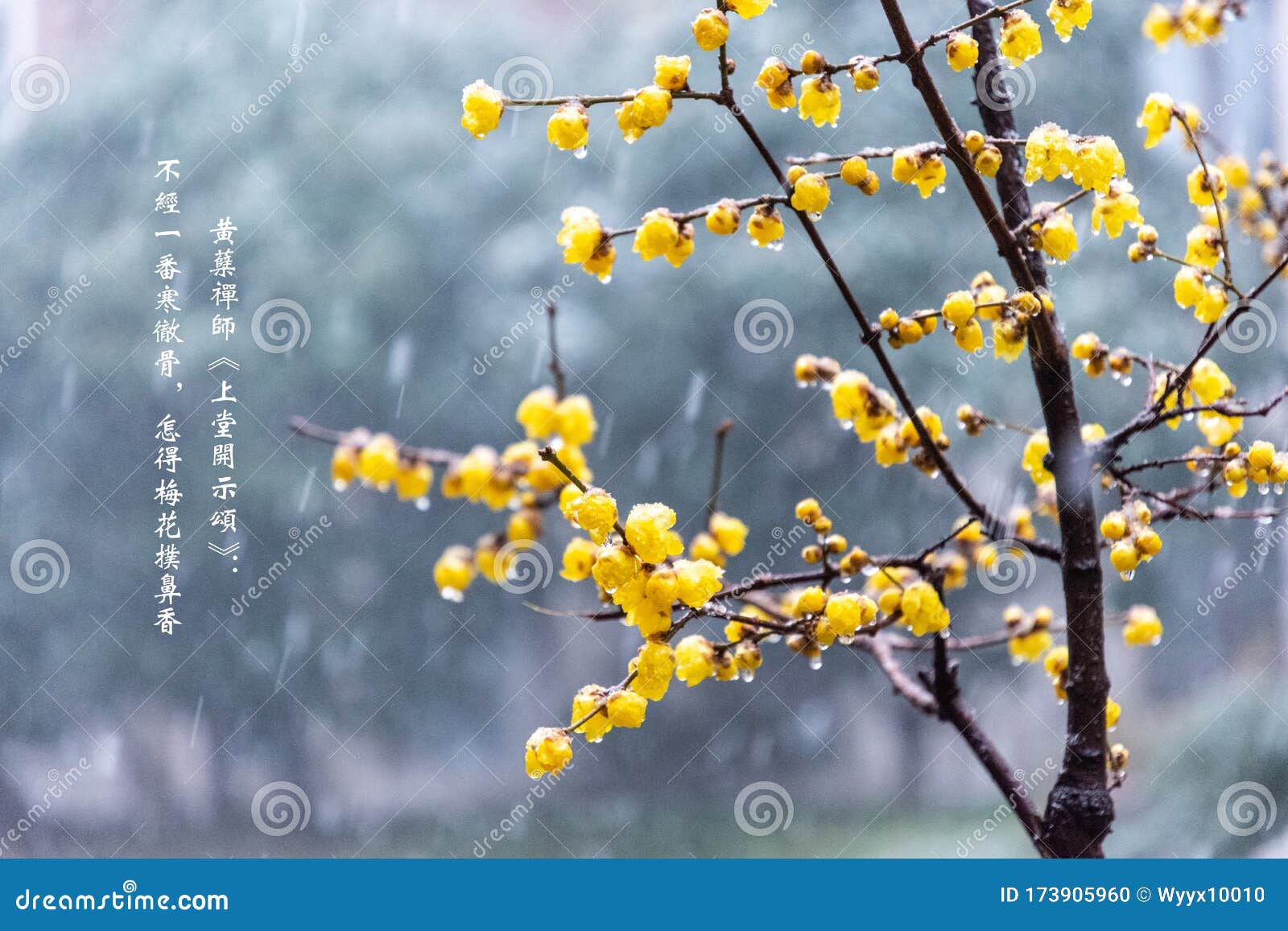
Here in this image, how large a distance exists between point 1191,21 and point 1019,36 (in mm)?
604

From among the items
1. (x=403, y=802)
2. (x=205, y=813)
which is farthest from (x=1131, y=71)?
(x=205, y=813)

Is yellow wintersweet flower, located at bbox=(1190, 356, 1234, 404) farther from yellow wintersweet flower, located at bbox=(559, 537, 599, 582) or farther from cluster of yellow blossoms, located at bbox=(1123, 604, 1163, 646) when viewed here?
yellow wintersweet flower, located at bbox=(559, 537, 599, 582)

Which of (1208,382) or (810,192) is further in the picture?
(1208,382)

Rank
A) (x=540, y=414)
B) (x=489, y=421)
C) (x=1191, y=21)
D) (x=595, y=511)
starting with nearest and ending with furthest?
(x=595, y=511)
(x=540, y=414)
(x=1191, y=21)
(x=489, y=421)

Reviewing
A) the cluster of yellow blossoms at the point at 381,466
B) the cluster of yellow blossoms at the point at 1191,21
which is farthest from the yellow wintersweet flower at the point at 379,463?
the cluster of yellow blossoms at the point at 1191,21

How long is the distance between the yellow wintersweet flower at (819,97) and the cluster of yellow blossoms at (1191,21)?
2.14 ft

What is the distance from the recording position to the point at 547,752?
510mm

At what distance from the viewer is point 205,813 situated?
1.16 meters

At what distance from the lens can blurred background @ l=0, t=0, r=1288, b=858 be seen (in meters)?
1.13

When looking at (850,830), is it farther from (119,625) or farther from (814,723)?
(119,625)

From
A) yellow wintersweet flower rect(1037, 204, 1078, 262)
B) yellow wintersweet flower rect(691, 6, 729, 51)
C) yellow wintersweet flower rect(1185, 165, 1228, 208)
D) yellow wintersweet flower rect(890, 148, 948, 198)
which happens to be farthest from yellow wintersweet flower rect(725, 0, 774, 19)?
yellow wintersweet flower rect(1185, 165, 1228, 208)

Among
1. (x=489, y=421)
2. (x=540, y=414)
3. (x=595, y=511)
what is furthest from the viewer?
(x=489, y=421)

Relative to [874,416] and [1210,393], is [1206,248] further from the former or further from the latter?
[874,416]

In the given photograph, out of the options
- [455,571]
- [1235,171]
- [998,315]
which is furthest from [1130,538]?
[1235,171]
